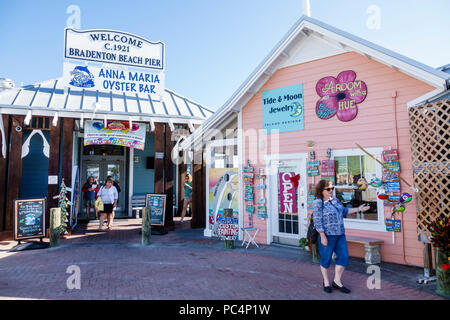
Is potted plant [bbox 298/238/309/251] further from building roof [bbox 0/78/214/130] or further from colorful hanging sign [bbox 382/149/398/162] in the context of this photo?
building roof [bbox 0/78/214/130]

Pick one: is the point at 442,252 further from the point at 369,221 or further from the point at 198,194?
the point at 198,194

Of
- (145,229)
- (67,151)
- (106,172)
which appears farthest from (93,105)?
(145,229)

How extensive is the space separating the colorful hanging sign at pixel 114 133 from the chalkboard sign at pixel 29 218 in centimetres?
257

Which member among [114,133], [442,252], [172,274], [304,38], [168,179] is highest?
[304,38]

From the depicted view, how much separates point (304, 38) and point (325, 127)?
7.83ft

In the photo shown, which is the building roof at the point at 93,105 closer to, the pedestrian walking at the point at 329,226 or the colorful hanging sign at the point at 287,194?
the colorful hanging sign at the point at 287,194

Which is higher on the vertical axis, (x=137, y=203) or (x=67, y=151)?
Result: (x=67, y=151)

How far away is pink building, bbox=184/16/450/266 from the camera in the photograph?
6.29 m

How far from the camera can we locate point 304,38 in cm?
788

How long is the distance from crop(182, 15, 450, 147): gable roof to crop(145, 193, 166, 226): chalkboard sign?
2.01m

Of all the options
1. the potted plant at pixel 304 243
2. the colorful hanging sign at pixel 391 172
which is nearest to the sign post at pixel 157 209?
the potted plant at pixel 304 243

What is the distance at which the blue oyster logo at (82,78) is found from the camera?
35.0 feet
